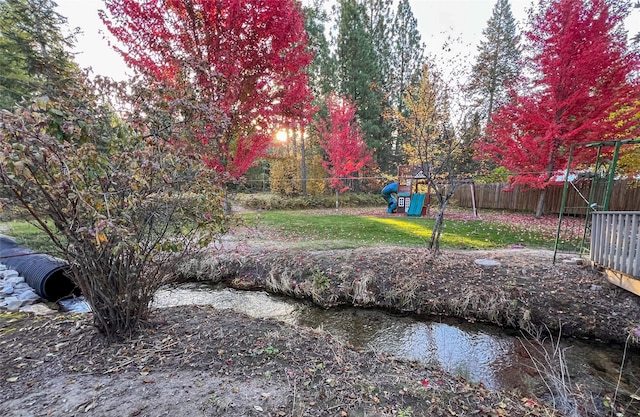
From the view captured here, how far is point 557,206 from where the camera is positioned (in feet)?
35.8

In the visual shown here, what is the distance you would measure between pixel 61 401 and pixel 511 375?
12.2 feet

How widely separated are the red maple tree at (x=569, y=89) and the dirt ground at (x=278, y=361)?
562 centimetres

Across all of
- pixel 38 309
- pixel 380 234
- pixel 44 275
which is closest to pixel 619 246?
pixel 380 234

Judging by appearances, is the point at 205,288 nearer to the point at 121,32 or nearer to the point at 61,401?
the point at 61,401

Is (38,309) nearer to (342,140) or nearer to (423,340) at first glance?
(423,340)

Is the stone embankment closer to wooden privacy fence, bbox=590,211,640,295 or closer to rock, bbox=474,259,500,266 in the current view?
rock, bbox=474,259,500,266

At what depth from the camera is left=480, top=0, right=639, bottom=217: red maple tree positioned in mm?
7098

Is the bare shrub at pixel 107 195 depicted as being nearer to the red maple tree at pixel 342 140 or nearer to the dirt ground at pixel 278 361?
the dirt ground at pixel 278 361

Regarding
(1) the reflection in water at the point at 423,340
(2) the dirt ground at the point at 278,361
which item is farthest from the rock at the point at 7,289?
(1) the reflection in water at the point at 423,340

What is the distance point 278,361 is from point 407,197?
10771mm

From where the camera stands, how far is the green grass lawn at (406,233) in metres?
6.38

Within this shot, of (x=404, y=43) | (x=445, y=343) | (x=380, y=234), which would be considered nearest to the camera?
(x=445, y=343)

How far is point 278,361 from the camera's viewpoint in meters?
2.25

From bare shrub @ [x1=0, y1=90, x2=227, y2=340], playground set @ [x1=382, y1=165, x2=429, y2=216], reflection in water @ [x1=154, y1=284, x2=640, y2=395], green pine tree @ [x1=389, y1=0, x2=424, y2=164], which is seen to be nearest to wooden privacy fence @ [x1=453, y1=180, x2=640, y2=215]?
playground set @ [x1=382, y1=165, x2=429, y2=216]
